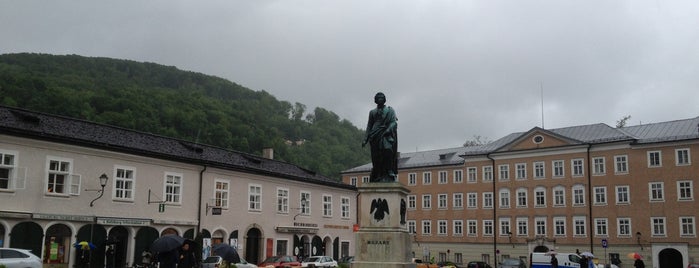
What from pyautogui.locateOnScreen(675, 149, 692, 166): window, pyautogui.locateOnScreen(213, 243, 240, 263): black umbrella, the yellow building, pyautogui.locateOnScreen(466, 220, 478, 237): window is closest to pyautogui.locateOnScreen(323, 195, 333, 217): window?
the yellow building

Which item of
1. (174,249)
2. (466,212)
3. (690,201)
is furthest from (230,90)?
(174,249)

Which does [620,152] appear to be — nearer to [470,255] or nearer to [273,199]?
[470,255]

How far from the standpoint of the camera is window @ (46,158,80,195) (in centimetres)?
2881

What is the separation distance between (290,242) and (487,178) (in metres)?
23.6

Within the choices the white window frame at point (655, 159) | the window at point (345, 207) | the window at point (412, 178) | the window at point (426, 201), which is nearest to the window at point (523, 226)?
the window at point (426, 201)

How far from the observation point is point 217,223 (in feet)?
121

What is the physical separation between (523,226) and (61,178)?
129ft

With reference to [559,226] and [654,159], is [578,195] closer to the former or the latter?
[559,226]

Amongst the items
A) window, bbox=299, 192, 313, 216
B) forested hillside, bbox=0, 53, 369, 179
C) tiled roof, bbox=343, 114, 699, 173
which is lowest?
window, bbox=299, 192, 313, 216

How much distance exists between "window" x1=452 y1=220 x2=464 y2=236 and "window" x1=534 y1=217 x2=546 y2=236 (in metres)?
7.12

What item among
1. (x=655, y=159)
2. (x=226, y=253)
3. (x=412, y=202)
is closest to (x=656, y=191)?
(x=655, y=159)

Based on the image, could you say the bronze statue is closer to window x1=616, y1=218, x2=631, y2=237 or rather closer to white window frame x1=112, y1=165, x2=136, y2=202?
white window frame x1=112, y1=165, x2=136, y2=202

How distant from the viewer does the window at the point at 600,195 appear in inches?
2068

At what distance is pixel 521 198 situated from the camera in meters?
57.3
